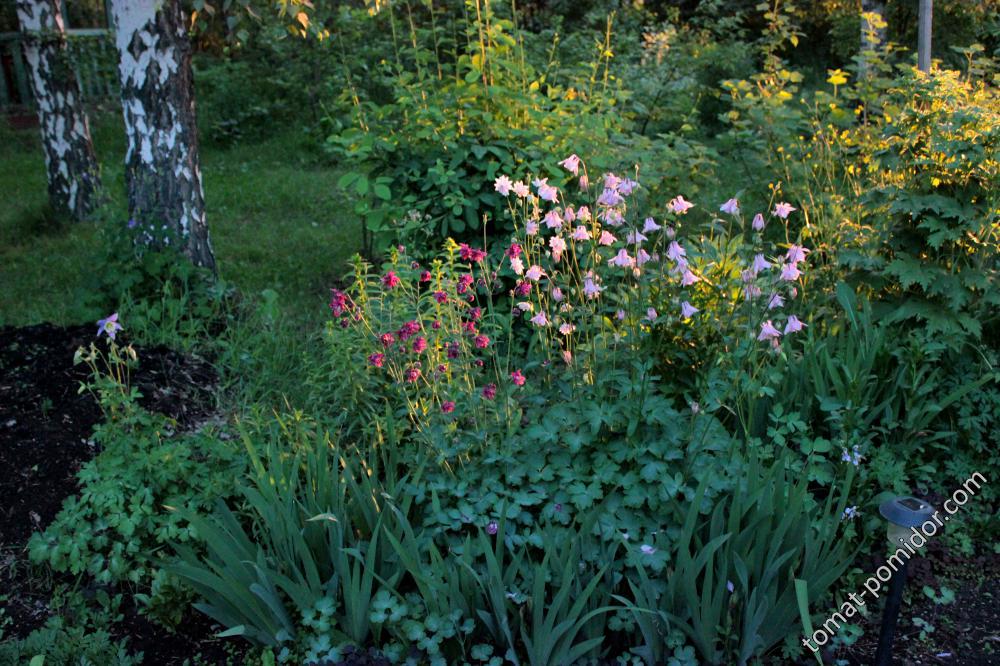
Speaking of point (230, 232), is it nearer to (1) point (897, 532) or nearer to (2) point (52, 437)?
(2) point (52, 437)

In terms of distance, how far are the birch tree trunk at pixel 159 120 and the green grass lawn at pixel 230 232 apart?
9.2 inches

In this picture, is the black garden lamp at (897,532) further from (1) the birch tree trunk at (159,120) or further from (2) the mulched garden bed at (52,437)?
(1) the birch tree trunk at (159,120)

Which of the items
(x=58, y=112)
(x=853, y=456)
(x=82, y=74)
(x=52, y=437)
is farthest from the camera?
(x=82, y=74)

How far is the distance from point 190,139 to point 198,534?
3076 mm

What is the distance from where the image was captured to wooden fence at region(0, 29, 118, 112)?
10914 millimetres

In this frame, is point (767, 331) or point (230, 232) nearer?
point (767, 331)

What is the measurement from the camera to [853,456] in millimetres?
2918

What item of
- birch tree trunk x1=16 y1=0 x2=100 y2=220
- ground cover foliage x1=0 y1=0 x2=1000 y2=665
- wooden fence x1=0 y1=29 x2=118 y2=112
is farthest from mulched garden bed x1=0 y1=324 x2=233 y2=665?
wooden fence x1=0 y1=29 x2=118 y2=112

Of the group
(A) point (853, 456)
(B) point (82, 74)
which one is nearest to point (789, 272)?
(A) point (853, 456)

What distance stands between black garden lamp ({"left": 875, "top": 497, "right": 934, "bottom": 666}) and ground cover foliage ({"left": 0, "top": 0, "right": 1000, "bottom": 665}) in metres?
0.18

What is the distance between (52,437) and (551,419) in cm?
203

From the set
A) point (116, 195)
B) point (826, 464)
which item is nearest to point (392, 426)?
point (826, 464)

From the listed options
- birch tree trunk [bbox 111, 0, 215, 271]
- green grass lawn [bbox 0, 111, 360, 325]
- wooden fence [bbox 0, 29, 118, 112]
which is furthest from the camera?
wooden fence [bbox 0, 29, 118, 112]

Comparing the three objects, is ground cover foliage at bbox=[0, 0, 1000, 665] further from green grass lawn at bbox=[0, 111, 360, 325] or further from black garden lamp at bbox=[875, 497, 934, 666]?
green grass lawn at bbox=[0, 111, 360, 325]
